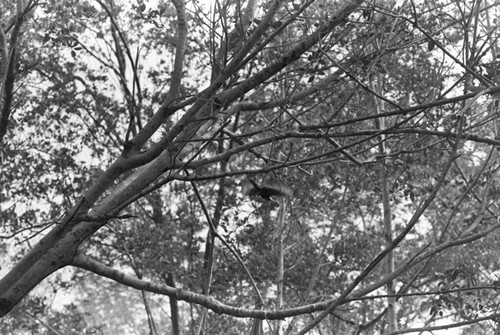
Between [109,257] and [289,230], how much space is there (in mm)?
2127

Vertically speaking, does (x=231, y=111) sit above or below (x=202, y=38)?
below

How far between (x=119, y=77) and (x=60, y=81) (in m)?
0.87

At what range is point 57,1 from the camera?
6617mm

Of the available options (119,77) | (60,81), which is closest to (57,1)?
(60,81)

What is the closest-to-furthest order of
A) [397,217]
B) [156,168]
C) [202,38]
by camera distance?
[156,168], [202,38], [397,217]

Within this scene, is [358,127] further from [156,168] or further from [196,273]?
[156,168]

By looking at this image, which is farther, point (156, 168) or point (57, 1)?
point (57, 1)

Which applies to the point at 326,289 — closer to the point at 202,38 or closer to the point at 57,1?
the point at 202,38

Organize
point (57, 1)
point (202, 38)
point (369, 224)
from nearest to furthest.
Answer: point (57, 1) < point (202, 38) < point (369, 224)

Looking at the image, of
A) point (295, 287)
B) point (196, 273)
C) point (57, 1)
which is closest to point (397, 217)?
point (295, 287)

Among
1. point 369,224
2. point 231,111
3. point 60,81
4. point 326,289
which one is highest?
point 60,81

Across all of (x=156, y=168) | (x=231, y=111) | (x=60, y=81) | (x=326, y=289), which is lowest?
(x=156, y=168)

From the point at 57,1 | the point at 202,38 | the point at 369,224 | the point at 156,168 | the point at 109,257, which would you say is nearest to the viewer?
the point at 156,168

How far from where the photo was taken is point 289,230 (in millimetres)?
8203
